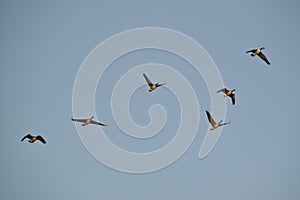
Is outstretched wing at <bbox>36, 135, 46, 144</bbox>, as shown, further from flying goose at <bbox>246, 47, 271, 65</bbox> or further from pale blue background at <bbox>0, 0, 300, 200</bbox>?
flying goose at <bbox>246, 47, 271, 65</bbox>

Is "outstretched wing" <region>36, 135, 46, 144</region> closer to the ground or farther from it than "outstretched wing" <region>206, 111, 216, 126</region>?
farther from it

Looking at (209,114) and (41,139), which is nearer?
(41,139)

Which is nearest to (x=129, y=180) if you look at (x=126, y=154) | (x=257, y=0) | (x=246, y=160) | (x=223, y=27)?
(x=126, y=154)

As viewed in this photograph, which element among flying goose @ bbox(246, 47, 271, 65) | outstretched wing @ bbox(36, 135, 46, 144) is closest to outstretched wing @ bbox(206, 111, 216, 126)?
flying goose @ bbox(246, 47, 271, 65)

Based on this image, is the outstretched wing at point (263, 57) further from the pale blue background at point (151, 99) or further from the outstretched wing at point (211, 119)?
the outstretched wing at point (211, 119)

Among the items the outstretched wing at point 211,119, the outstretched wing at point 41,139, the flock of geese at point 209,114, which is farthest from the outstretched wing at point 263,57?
the outstretched wing at point 41,139

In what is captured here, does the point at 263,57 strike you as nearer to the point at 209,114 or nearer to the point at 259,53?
the point at 259,53

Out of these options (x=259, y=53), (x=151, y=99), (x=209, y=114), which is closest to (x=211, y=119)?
(x=209, y=114)

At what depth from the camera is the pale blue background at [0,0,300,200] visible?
1.71 m

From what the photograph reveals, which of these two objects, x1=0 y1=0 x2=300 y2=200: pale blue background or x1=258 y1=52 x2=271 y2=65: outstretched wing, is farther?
x1=258 y1=52 x2=271 y2=65: outstretched wing

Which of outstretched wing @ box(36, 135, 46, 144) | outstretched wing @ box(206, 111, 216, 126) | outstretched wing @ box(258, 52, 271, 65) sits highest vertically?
outstretched wing @ box(36, 135, 46, 144)

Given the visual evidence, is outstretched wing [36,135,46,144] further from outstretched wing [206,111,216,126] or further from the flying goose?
the flying goose

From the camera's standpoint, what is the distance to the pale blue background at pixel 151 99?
1.71 meters

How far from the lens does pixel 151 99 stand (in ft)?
5.90
